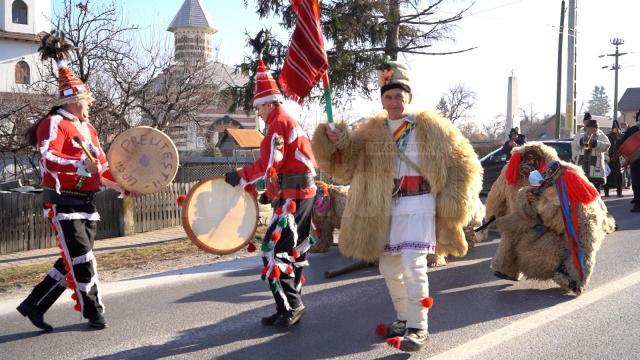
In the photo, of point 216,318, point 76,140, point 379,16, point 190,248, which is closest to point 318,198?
point 190,248

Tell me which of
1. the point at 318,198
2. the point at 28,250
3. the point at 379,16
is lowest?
the point at 28,250

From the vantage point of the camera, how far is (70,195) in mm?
4902

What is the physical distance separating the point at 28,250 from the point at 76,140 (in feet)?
19.8

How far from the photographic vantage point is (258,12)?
1503cm

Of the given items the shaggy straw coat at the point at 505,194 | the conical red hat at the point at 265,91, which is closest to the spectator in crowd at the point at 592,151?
the shaggy straw coat at the point at 505,194

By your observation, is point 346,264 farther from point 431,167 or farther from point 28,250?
point 28,250

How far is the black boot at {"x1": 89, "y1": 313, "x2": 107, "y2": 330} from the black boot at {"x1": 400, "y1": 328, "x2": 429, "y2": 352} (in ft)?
8.82

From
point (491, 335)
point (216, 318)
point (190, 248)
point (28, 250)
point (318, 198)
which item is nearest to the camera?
point (491, 335)

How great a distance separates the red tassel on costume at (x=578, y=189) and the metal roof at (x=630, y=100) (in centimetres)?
7644

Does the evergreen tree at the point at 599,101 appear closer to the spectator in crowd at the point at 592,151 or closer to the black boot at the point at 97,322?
the spectator in crowd at the point at 592,151

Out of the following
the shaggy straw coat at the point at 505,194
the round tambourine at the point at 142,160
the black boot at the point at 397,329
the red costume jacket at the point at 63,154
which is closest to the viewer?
the black boot at the point at 397,329

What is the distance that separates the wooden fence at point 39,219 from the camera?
32.0 feet

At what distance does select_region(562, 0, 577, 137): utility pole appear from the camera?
23.7 m

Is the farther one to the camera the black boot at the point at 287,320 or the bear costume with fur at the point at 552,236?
the bear costume with fur at the point at 552,236
